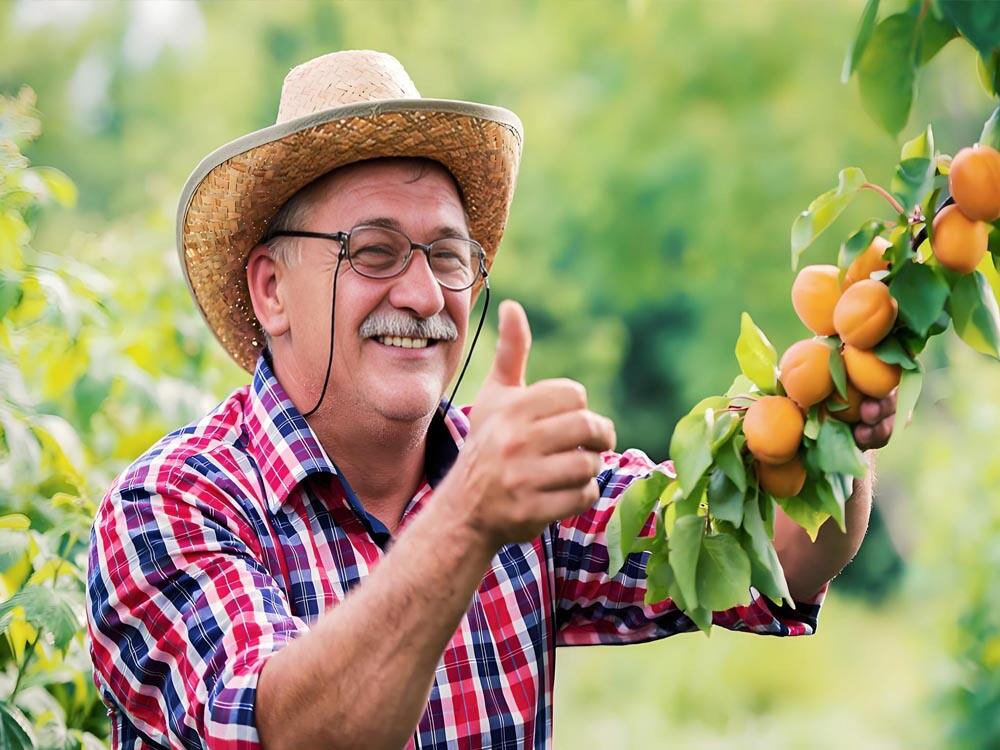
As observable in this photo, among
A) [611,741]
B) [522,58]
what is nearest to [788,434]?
[611,741]

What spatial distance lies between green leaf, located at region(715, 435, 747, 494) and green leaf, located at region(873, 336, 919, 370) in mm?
218

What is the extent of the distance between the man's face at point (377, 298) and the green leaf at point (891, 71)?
955 millimetres

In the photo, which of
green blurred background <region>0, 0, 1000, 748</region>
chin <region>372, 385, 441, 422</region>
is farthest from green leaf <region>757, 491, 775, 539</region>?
green blurred background <region>0, 0, 1000, 748</region>

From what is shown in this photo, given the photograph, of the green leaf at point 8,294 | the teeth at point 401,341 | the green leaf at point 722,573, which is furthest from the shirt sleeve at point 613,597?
the green leaf at point 8,294

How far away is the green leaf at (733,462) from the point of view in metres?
1.67

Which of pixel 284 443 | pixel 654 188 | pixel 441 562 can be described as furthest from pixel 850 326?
pixel 654 188

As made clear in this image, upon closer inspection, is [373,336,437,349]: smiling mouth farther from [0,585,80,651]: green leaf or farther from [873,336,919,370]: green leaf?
[873,336,919,370]: green leaf

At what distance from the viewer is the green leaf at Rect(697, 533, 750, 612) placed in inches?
66.2

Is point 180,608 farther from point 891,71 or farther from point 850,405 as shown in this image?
point 891,71

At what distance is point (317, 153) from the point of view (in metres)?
2.27

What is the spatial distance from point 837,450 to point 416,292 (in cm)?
87

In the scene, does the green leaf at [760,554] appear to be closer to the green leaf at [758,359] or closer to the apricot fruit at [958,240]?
the green leaf at [758,359]

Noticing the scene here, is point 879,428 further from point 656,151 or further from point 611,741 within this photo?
point 656,151

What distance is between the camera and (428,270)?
7.41 ft
